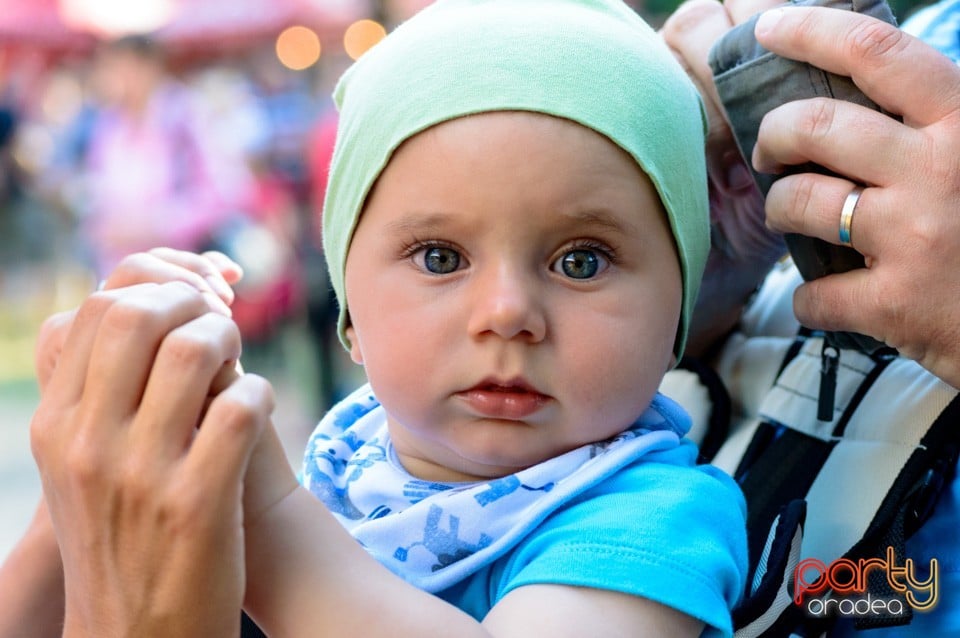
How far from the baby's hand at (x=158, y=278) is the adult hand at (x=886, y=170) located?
780 millimetres

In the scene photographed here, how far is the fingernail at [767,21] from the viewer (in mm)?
1395

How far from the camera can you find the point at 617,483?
120 centimetres

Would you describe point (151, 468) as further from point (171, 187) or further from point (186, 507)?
point (171, 187)

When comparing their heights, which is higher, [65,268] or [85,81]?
[85,81]

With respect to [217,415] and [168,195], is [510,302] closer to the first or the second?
[217,415]

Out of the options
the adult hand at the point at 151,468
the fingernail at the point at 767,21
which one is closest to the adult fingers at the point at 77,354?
the adult hand at the point at 151,468

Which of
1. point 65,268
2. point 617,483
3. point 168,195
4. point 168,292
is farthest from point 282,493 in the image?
point 65,268

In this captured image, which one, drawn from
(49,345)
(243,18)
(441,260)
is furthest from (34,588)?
(243,18)

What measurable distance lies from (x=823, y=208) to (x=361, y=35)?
11.1 metres

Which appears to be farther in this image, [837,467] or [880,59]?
[837,467]

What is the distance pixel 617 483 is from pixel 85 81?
1228 centimetres

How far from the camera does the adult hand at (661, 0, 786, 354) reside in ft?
5.65

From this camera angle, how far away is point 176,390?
2.87ft

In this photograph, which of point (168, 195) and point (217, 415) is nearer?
point (217, 415)
